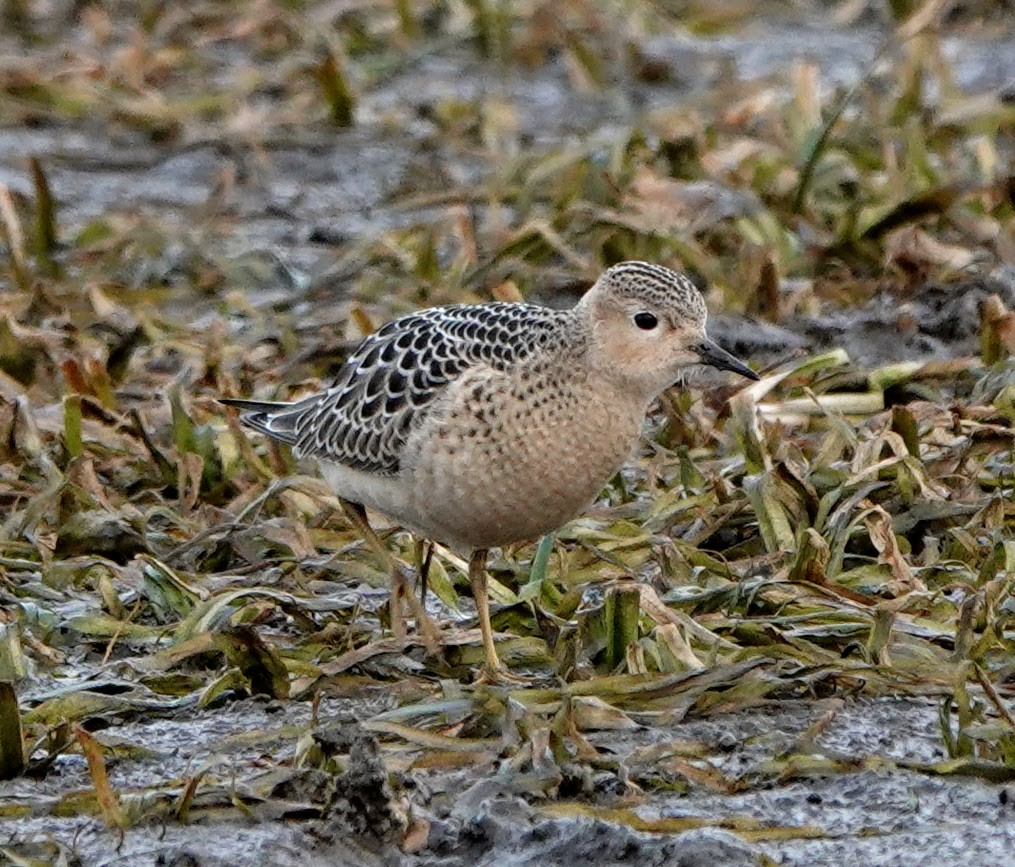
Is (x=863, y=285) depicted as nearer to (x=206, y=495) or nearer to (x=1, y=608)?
(x=206, y=495)

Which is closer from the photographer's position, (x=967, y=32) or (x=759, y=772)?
(x=759, y=772)

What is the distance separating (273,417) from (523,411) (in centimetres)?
141

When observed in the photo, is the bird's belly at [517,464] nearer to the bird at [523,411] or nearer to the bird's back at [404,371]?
the bird at [523,411]

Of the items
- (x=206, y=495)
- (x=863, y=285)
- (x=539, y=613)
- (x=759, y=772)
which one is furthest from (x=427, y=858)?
(x=863, y=285)

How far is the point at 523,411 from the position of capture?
18.9ft

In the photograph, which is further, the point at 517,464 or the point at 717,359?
the point at 717,359

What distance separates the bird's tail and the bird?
0.71 meters

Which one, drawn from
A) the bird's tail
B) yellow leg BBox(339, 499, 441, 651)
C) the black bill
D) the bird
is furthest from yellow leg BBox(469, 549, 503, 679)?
the bird's tail

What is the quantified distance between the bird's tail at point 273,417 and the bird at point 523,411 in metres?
0.71

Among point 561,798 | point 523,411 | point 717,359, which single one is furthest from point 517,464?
point 561,798

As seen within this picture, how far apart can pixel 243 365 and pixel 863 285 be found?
7.95 feet

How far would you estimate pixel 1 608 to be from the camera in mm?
6430

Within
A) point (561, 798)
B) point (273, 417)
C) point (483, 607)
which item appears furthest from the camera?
point (273, 417)

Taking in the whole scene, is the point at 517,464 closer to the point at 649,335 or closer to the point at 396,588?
the point at 649,335
